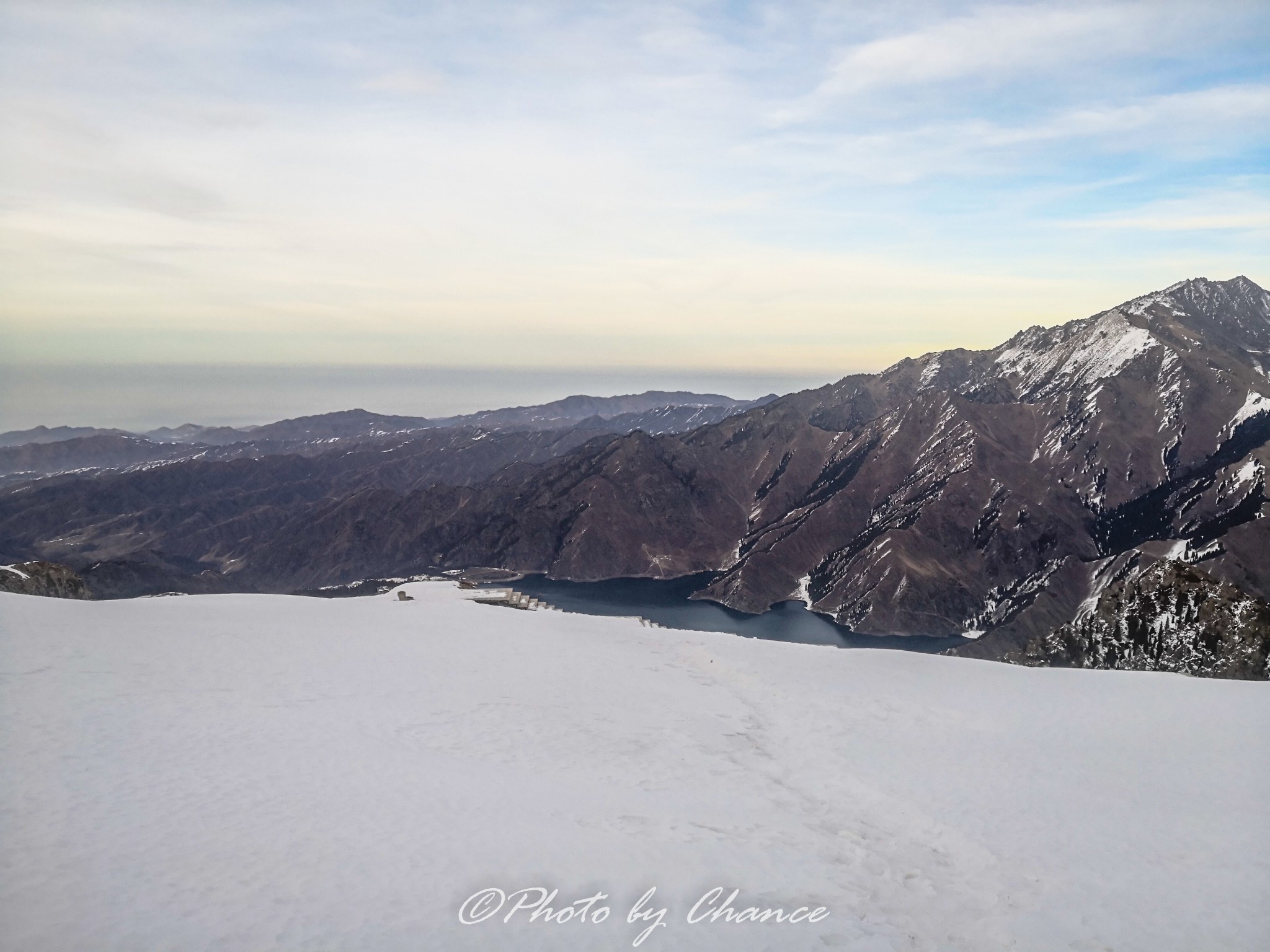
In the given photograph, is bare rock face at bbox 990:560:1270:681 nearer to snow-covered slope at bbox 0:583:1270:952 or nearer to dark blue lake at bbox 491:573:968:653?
snow-covered slope at bbox 0:583:1270:952

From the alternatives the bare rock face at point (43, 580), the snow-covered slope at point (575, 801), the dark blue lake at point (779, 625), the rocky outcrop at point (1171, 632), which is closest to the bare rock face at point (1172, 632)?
the rocky outcrop at point (1171, 632)

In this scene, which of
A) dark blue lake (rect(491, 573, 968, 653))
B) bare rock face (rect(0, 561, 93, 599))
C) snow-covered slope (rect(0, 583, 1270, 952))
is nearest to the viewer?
snow-covered slope (rect(0, 583, 1270, 952))

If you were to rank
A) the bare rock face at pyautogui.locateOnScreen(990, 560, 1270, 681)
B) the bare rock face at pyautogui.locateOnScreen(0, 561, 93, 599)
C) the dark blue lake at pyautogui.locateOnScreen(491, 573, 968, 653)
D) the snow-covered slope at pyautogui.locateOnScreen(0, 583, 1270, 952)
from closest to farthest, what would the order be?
the snow-covered slope at pyautogui.locateOnScreen(0, 583, 1270, 952), the bare rock face at pyautogui.locateOnScreen(0, 561, 93, 599), the bare rock face at pyautogui.locateOnScreen(990, 560, 1270, 681), the dark blue lake at pyautogui.locateOnScreen(491, 573, 968, 653)

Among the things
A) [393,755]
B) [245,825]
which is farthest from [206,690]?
[245,825]

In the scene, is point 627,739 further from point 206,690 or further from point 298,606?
point 298,606

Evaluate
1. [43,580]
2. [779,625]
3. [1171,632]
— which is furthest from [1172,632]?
[779,625]

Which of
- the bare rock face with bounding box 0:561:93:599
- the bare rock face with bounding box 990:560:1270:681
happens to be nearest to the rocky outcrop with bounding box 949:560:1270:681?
the bare rock face with bounding box 990:560:1270:681
